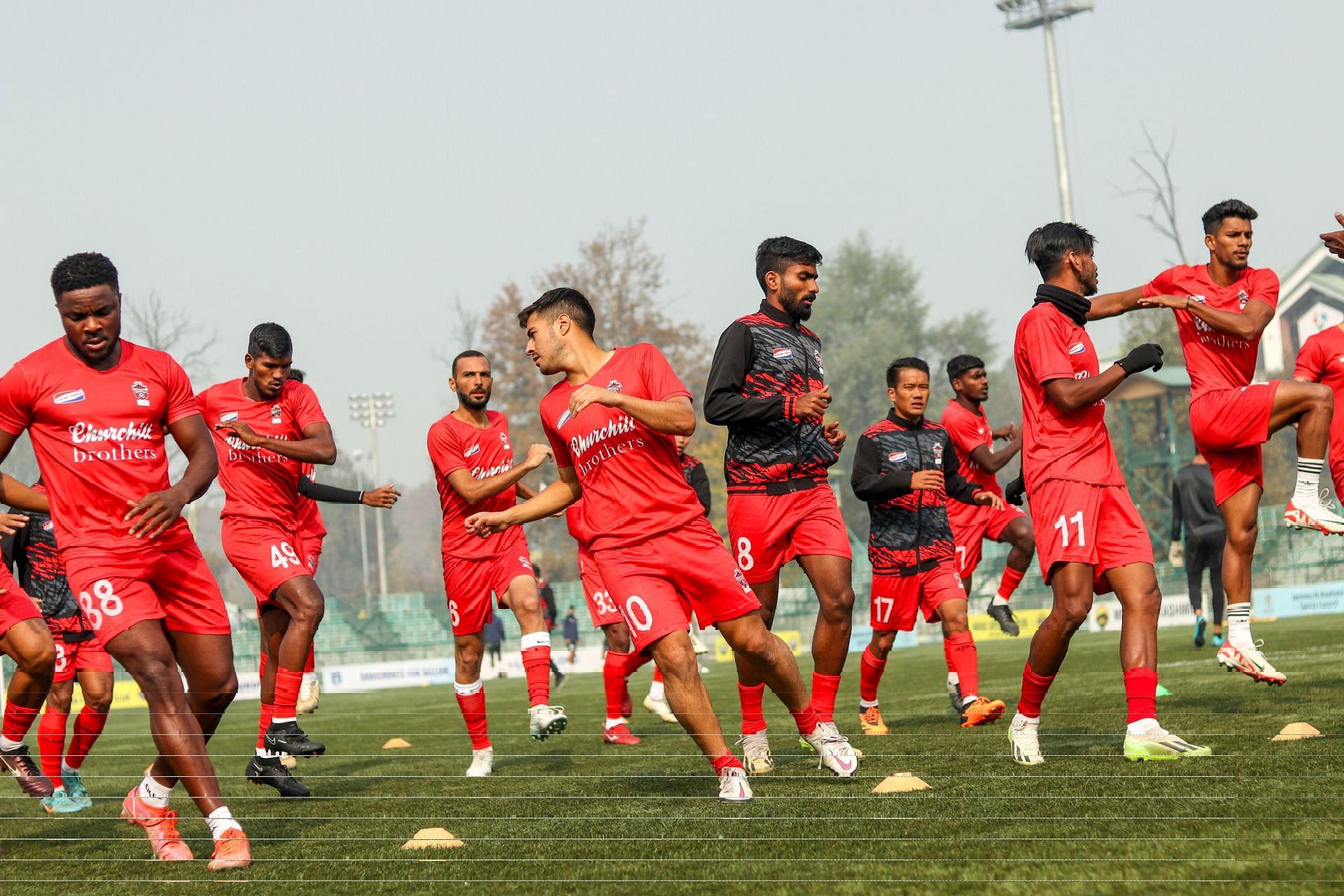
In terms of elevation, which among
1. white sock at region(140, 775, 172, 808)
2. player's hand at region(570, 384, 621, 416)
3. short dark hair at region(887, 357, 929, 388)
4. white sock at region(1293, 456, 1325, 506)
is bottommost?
white sock at region(140, 775, 172, 808)

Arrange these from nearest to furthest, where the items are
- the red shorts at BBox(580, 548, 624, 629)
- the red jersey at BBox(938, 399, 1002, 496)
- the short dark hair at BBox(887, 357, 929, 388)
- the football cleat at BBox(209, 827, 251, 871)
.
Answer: the football cleat at BBox(209, 827, 251, 871) < the short dark hair at BBox(887, 357, 929, 388) < the red shorts at BBox(580, 548, 624, 629) < the red jersey at BBox(938, 399, 1002, 496)

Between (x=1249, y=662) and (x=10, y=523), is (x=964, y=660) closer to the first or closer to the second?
(x=1249, y=662)

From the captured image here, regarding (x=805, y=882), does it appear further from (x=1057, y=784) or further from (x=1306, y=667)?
(x=1306, y=667)

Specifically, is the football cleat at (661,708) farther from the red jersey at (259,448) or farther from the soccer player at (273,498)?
the red jersey at (259,448)

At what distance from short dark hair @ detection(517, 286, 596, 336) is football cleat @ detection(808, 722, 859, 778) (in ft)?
7.68

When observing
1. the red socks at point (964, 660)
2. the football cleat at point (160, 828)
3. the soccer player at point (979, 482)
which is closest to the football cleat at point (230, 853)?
the football cleat at point (160, 828)

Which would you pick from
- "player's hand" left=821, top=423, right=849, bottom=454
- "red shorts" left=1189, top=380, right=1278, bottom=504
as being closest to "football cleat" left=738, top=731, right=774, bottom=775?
"player's hand" left=821, top=423, right=849, bottom=454

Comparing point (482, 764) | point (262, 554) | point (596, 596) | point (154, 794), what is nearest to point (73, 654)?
point (262, 554)

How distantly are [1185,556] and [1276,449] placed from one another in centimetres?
→ 3998

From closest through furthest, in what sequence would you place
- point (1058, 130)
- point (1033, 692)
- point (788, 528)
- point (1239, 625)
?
point (1033, 692), point (788, 528), point (1239, 625), point (1058, 130)

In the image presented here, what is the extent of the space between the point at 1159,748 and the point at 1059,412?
5.58 feet

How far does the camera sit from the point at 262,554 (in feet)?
29.2

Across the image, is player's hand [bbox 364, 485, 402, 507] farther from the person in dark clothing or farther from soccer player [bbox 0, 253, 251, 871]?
the person in dark clothing

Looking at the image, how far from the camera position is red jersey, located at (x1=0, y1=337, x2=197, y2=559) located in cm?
584
